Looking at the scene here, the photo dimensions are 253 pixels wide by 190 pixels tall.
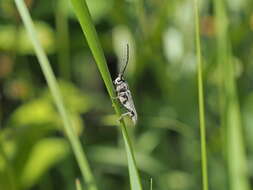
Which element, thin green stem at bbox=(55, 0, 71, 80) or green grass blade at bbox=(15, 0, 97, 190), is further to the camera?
thin green stem at bbox=(55, 0, 71, 80)

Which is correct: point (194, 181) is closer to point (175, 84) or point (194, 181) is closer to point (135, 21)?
point (175, 84)

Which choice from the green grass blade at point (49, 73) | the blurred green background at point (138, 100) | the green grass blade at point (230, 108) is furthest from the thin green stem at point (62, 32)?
the green grass blade at point (49, 73)

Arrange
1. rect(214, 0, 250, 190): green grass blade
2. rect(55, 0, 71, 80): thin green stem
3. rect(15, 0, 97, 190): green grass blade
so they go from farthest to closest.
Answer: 1. rect(55, 0, 71, 80): thin green stem
2. rect(214, 0, 250, 190): green grass blade
3. rect(15, 0, 97, 190): green grass blade

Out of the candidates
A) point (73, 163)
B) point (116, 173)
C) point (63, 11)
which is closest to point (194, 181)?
point (116, 173)

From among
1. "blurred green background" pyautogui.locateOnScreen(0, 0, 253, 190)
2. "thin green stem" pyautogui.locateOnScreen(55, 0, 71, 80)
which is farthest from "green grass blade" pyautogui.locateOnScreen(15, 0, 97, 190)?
"thin green stem" pyautogui.locateOnScreen(55, 0, 71, 80)

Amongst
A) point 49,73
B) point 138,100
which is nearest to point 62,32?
point 138,100

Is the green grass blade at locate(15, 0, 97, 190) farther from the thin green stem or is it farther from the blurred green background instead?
the thin green stem
